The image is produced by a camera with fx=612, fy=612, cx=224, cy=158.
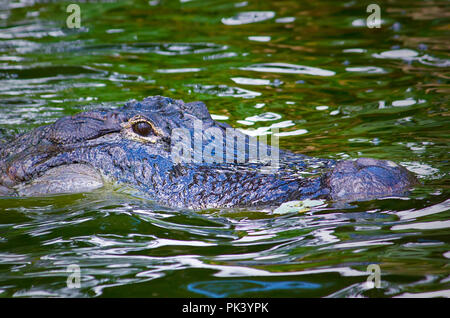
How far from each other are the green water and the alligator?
0.13m

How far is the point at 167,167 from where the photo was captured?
4941 mm

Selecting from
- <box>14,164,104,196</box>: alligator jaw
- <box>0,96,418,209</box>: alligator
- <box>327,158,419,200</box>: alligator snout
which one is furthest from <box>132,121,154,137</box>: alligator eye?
<box>327,158,419,200</box>: alligator snout

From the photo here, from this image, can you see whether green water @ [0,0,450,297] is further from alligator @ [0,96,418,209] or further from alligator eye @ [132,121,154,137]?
alligator eye @ [132,121,154,137]

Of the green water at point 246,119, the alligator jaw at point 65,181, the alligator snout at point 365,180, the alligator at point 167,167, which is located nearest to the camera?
the green water at point 246,119

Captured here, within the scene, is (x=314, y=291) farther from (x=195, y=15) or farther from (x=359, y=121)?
(x=195, y=15)

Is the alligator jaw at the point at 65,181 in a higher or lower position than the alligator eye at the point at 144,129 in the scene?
lower

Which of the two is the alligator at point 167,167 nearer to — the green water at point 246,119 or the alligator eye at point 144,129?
the alligator eye at point 144,129

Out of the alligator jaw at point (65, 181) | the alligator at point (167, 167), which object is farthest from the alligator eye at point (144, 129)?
the alligator jaw at point (65, 181)

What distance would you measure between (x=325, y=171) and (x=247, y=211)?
0.78 m

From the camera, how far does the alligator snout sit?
14.1 ft

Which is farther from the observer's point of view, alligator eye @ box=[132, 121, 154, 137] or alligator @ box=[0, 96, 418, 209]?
alligator eye @ box=[132, 121, 154, 137]

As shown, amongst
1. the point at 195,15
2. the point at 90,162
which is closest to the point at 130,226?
the point at 90,162

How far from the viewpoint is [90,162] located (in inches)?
206

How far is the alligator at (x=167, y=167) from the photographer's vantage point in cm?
444
